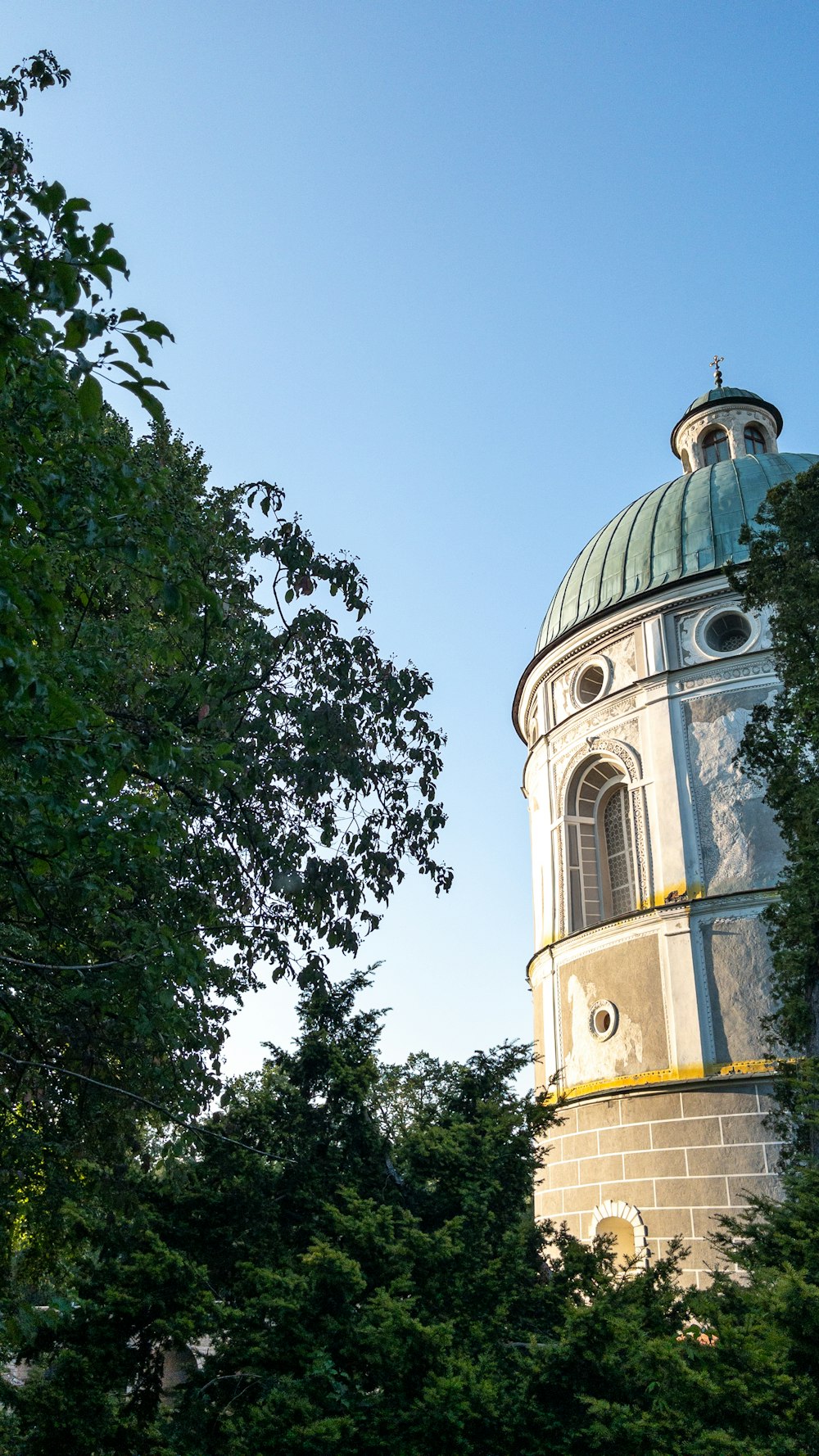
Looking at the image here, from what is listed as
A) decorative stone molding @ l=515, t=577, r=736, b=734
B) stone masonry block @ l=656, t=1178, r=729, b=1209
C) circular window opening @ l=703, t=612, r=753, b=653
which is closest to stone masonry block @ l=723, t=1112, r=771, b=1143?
stone masonry block @ l=656, t=1178, r=729, b=1209

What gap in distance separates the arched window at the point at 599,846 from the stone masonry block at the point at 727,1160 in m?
4.11

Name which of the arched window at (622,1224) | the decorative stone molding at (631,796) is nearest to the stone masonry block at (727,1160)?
the arched window at (622,1224)

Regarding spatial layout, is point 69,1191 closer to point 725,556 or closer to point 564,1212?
point 564,1212

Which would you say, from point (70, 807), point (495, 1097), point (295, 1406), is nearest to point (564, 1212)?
point (495, 1097)

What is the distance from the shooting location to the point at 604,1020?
54.1 ft

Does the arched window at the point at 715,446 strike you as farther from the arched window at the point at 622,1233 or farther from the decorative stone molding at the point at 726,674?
the arched window at the point at 622,1233

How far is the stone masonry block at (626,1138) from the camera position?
49.4 ft

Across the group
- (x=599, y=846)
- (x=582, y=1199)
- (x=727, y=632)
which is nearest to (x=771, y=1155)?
(x=582, y=1199)

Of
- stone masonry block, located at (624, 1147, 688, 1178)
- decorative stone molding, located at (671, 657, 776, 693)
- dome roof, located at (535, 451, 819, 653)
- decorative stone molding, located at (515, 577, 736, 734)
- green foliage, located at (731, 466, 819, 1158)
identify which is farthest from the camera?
dome roof, located at (535, 451, 819, 653)

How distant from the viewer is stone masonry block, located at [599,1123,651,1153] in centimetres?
1507

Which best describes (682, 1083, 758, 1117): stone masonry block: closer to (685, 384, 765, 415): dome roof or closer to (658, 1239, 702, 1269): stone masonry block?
(658, 1239, 702, 1269): stone masonry block

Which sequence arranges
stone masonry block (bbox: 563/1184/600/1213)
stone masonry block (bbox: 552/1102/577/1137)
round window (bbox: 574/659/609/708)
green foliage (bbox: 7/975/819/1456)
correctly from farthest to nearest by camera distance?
1. round window (bbox: 574/659/609/708)
2. stone masonry block (bbox: 552/1102/577/1137)
3. stone masonry block (bbox: 563/1184/600/1213)
4. green foliage (bbox: 7/975/819/1456)

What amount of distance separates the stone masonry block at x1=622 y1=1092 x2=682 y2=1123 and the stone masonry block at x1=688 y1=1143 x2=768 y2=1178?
568mm

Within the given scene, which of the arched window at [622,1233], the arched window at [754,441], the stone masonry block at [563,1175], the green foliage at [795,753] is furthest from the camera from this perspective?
the arched window at [754,441]
